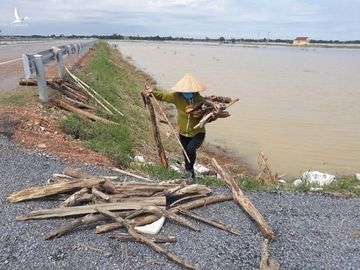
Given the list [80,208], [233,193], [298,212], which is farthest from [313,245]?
[80,208]

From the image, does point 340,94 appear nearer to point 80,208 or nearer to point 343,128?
point 343,128

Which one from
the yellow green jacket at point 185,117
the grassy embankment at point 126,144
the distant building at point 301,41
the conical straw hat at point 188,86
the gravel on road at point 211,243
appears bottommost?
the distant building at point 301,41

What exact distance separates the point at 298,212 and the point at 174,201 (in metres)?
1.67

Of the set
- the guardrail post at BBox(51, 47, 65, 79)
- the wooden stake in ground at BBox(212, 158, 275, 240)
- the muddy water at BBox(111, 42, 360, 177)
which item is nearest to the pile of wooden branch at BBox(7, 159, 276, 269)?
the wooden stake in ground at BBox(212, 158, 275, 240)

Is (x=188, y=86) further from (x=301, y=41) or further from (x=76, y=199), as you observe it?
(x=301, y=41)

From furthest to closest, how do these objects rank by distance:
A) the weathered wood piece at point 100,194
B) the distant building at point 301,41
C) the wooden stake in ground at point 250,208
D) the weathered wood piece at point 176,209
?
the distant building at point 301,41
the weathered wood piece at point 100,194
the wooden stake in ground at point 250,208
the weathered wood piece at point 176,209

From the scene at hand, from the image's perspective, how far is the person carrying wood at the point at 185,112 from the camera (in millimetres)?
7160

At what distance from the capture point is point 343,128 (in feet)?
60.3

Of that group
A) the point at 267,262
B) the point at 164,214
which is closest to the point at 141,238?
the point at 164,214

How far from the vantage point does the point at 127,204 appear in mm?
5066

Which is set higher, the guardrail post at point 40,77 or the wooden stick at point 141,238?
the guardrail post at point 40,77

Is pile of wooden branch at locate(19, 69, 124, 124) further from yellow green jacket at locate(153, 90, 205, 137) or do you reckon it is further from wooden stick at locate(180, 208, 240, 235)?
wooden stick at locate(180, 208, 240, 235)

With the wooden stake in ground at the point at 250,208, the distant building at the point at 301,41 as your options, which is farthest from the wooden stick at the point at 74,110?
the distant building at the point at 301,41

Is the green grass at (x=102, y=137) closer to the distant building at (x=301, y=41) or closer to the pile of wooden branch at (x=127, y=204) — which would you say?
the pile of wooden branch at (x=127, y=204)
